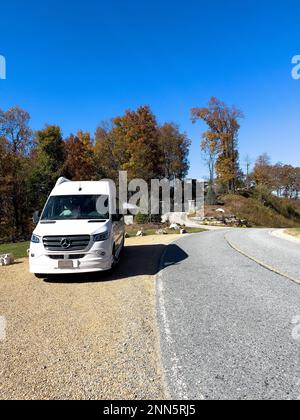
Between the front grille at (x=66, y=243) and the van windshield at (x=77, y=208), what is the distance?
1140mm

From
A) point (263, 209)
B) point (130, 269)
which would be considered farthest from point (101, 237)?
point (263, 209)

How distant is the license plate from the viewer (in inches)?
320

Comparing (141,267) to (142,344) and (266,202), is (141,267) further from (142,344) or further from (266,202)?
(266,202)

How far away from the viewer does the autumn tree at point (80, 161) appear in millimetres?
44781

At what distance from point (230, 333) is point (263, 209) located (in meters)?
47.1

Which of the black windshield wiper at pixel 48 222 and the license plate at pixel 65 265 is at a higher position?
the black windshield wiper at pixel 48 222

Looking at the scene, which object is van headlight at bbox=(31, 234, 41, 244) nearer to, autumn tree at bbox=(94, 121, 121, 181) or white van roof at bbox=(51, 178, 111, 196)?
white van roof at bbox=(51, 178, 111, 196)

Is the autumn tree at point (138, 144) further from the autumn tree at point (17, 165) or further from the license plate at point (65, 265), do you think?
the license plate at point (65, 265)

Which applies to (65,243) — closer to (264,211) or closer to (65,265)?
(65,265)

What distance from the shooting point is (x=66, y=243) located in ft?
26.9

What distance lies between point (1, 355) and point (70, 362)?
3.27 feet

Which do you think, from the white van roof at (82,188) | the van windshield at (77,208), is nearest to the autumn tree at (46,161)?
the white van roof at (82,188)

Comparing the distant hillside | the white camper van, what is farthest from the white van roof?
the distant hillside

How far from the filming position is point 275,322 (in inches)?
205
